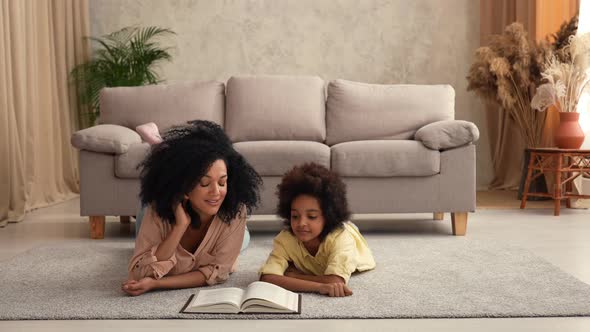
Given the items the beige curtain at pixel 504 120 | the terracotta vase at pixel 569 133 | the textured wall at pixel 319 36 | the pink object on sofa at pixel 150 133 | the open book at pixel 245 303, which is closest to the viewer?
the open book at pixel 245 303

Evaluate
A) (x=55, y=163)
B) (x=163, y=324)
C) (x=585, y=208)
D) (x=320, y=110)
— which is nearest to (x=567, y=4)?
(x=585, y=208)

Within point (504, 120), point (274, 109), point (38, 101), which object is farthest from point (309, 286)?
point (504, 120)

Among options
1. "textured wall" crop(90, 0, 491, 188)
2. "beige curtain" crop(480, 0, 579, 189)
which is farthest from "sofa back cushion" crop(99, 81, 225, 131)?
"beige curtain" crop(480, 0, 579, 189)

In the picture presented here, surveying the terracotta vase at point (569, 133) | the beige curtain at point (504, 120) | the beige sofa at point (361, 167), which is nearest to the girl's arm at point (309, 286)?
the beige sofa at point (361, 167)

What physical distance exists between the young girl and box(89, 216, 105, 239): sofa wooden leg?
5.01ft

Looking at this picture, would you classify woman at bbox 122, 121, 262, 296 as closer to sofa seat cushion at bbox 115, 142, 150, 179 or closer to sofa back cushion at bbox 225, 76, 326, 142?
sofa seat cushion at bbox 115, 142, 150, 179

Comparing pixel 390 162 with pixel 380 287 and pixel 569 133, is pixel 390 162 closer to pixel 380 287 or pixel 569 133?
pixel 380 287

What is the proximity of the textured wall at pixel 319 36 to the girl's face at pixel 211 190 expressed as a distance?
3992 mm

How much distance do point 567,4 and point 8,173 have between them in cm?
406

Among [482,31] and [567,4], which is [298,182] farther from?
[482,31]

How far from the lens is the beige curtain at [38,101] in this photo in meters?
Result: 5.06

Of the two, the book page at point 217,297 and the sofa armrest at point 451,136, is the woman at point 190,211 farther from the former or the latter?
the sofa armrest at point 451,136

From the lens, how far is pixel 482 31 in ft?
21.8

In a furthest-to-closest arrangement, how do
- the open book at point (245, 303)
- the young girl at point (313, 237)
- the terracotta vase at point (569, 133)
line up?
the terracotta vase at point (569, 133), the young girl at point (313, 237), the open book at point (245, 303)
